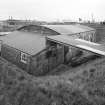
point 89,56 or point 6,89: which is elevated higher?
point 89,56

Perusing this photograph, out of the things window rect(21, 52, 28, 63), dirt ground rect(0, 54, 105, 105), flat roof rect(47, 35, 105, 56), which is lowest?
dirt ground rect(0, 54, 105, 105)

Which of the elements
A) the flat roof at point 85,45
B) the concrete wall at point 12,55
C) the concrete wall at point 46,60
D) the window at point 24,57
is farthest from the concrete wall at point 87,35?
the concrete wall at point 12,55

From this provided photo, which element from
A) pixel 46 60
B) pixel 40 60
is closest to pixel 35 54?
pixel 40 60

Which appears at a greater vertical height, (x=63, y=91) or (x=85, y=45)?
(x=85, y=45)

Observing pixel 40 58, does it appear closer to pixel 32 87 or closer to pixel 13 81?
pixel 13 81

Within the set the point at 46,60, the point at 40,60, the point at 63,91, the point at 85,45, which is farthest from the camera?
the point at 46,60

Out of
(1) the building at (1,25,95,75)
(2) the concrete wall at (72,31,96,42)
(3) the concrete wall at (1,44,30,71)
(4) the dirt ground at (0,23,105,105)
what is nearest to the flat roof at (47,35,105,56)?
(4) the dirt ground at (0,23,105,105)

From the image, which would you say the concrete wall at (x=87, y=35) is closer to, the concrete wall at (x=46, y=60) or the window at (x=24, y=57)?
the concrete wall at (x=46, y=60)

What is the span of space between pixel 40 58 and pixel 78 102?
742 cm

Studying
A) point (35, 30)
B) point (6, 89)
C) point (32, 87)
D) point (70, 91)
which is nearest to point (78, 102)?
point (70, 91)

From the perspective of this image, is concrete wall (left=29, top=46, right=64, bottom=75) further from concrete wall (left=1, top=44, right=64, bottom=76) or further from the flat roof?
the flat roof

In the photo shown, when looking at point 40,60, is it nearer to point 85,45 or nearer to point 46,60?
point 46,60

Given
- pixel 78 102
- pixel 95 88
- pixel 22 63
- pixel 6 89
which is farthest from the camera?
pixel 22 63

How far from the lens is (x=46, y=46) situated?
13547 millimetres
